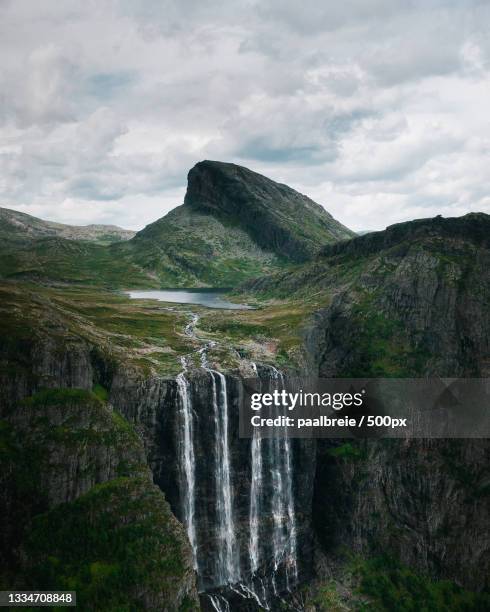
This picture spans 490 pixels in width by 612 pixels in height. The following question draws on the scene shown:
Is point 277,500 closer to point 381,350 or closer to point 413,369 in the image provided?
point 413,369

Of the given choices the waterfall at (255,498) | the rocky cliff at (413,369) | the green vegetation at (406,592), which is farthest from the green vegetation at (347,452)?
the waterfall at (255,498)

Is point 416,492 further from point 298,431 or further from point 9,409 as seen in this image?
point 9,409

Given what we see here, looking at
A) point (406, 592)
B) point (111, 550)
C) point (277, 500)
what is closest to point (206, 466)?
point (277, 500)

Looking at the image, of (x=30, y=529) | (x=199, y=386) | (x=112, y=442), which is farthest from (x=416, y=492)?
(x=30, y=529)

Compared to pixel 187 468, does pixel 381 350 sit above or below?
above

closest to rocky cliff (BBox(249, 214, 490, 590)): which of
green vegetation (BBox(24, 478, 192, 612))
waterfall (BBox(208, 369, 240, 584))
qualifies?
waterfall (BBox(208, 369, 240, 584))

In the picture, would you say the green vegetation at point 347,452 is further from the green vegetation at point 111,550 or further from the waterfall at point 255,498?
the green vegetation at point 111,550

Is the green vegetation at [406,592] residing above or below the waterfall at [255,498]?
below
